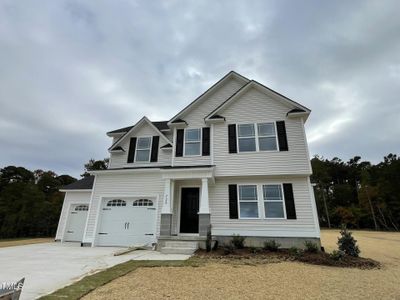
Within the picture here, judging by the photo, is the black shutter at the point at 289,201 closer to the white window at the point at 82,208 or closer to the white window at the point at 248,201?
the white window at the point at 248,201

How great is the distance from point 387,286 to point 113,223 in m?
11.6

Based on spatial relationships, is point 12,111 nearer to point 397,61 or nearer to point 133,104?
point 133,104

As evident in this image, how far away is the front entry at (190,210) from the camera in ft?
36.5

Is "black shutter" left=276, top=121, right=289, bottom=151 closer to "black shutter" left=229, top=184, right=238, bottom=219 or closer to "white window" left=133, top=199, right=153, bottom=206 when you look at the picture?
"black shutter" left=229, top=184, right=238, bottom=219

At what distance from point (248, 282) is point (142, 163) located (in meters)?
10.0

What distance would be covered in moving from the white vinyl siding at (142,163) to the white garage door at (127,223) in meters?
2.45

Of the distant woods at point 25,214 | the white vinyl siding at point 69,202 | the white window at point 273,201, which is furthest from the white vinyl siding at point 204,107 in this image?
the distant woods at point 25,214

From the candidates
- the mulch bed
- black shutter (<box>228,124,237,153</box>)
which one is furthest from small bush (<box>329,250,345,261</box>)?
black shutter (<box>228,124,237,153</box>)

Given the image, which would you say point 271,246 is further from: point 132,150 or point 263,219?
point 132,150

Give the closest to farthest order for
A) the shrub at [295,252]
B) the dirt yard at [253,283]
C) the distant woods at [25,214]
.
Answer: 1. the dirt yard at [253,283]
2. the shrub at [295,252]
3. the distant woods at [25,214]

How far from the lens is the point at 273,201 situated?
10328 mm

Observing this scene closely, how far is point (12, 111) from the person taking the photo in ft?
55.6

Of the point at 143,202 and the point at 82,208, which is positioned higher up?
the point at 143,202

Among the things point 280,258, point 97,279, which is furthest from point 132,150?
point 280,258
